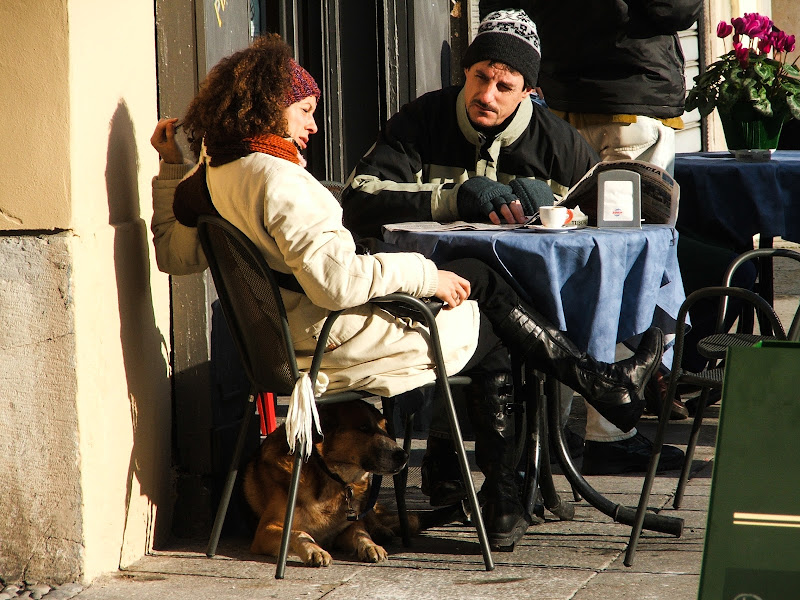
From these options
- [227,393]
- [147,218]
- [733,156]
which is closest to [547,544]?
[227,393]

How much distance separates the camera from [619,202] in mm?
3777

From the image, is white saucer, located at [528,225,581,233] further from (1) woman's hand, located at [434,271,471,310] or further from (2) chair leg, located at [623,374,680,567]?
(2) chair leg, located at [623,374,680,567]

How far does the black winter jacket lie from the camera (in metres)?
4.23

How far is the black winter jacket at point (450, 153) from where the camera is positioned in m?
4.23

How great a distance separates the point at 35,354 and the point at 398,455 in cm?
113

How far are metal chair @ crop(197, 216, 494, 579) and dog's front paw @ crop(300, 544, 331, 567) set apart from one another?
15 centimetres

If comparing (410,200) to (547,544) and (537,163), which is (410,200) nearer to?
(537,163)

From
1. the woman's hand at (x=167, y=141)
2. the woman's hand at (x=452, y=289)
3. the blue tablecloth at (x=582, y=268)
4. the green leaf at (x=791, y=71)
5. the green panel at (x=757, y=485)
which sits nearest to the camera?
the green panel at (x=757, y=485)

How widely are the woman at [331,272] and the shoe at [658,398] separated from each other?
1451 millimetres

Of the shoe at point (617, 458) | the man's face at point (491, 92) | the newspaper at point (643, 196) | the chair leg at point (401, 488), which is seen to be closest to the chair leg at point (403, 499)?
the chair leg at point (401, 488)

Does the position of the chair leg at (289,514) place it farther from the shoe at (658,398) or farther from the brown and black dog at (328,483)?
the shoe at (658,398)

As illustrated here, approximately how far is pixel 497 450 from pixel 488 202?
0.89 metres

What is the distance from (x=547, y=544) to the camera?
3.66 meters

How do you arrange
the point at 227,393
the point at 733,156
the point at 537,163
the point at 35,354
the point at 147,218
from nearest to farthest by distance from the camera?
1. the point at 35,354
2. the point at 147,218
3. the point at 227,393
4. the point at 537,163
5. the point at 733,156
